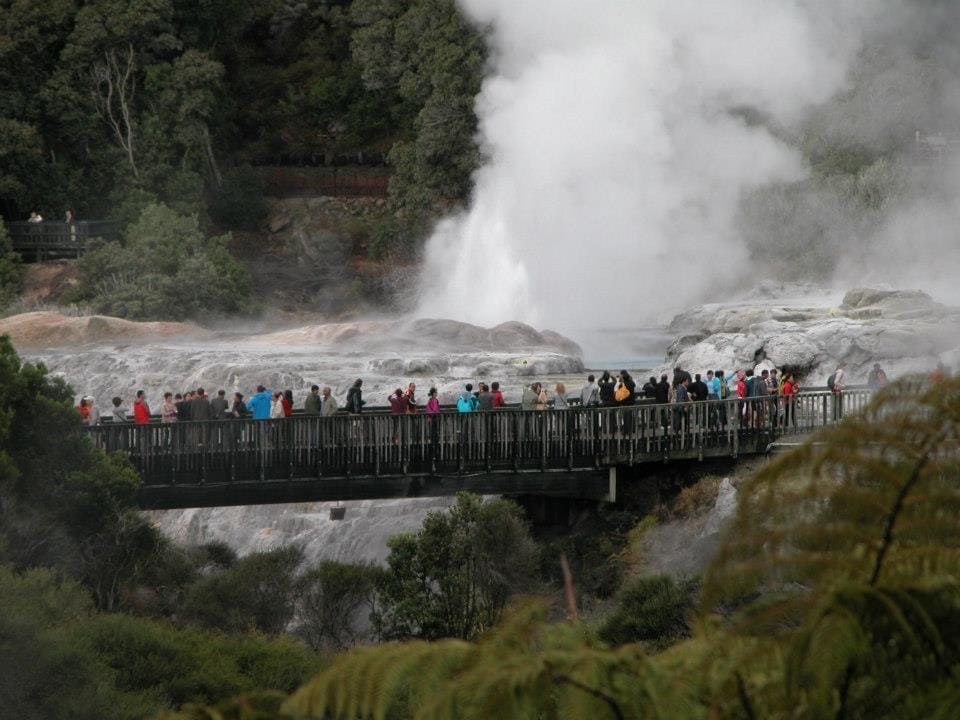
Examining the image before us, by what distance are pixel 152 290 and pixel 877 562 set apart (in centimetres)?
3666

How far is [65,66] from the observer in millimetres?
45938

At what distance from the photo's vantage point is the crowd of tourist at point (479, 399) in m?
19.8

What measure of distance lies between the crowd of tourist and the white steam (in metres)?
21.6

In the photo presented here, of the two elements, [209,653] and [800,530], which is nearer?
[800,530]

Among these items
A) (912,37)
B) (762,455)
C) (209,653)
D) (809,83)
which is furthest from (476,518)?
(912,37)

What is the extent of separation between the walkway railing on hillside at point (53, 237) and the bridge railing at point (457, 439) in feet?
87.5

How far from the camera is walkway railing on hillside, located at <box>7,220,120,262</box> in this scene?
44.3 metres

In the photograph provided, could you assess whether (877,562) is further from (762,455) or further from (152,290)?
(152,290)

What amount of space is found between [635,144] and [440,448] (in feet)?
86.8

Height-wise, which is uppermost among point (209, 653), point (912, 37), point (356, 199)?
point (912, 37)

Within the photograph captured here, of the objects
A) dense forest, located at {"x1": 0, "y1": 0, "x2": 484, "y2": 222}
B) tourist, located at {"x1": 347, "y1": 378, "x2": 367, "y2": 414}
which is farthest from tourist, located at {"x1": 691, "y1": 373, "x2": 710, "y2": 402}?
dense forest, located at {"x1": 0, "y1": 0, "x2": 484, "y2": 222}

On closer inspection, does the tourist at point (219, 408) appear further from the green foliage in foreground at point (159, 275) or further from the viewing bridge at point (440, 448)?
the green foliage in foreground at point (159, 275)

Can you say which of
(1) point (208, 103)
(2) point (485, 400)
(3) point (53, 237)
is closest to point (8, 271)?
(3) point (53, 237)

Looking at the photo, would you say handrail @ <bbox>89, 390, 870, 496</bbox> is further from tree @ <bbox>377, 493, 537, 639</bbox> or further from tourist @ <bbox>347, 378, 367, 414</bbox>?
tourist @ <bbox>347, 378, 367, 414</bbox>
